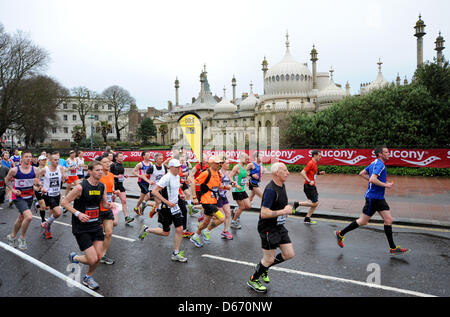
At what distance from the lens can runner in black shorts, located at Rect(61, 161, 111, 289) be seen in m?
4.82

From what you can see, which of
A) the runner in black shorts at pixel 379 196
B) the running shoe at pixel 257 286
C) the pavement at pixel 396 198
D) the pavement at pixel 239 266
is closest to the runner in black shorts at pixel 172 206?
the pavement at pixel 239 266

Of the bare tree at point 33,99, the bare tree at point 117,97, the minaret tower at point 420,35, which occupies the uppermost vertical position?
the minaret tower at point 420,35

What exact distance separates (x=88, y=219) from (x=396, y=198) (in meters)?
11.5

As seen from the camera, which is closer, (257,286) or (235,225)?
(257,286)

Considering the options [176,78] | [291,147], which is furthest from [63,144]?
[291,147]

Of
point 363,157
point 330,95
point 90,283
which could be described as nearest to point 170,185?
point 90,283

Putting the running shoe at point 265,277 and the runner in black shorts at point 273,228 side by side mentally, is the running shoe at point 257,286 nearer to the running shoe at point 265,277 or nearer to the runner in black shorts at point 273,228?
the runner in black shorts at point 273,228

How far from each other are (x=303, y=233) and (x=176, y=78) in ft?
317

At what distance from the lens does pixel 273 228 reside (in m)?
4.73

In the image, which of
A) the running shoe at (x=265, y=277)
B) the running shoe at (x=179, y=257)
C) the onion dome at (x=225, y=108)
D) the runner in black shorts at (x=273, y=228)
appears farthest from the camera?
the onion dome at (x=225, y=108)

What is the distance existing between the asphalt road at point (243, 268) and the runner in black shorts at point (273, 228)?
0.39 metres

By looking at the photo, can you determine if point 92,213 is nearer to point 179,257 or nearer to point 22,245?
point 179,257

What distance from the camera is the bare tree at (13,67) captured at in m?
36.7
